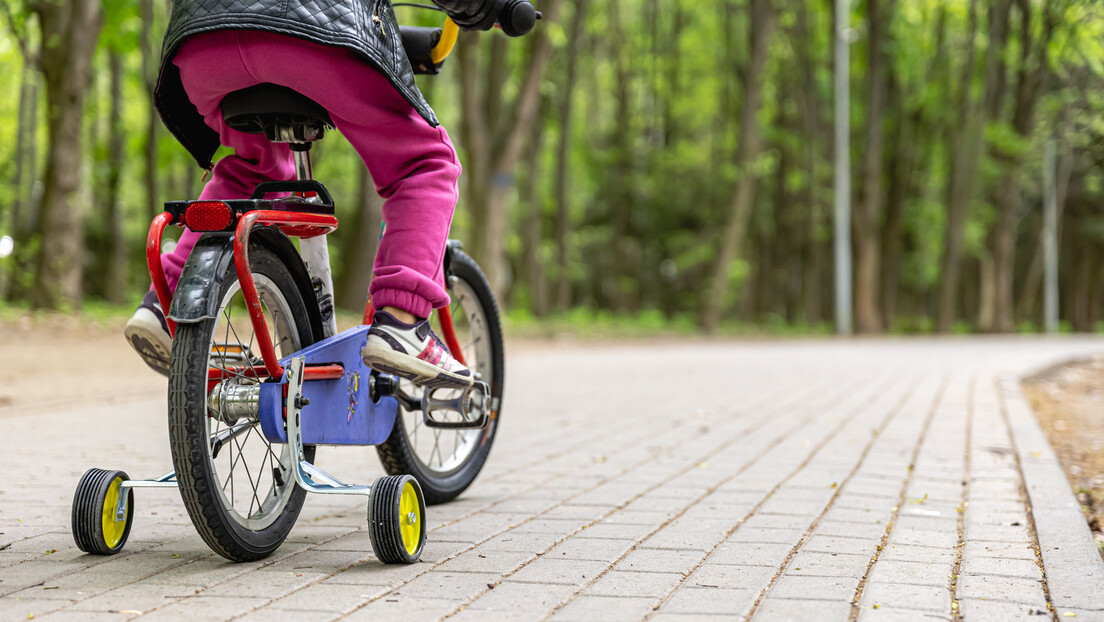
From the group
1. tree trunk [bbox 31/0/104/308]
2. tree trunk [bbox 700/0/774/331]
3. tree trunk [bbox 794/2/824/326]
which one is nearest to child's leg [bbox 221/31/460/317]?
tree trunk [bbox 31/0/104/308]

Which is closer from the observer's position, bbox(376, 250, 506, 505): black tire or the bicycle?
the bicycle

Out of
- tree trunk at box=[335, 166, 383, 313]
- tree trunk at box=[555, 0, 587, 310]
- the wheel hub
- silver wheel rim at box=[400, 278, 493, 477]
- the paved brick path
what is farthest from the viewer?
tree trunk at box=[555, 0, 587, 310]

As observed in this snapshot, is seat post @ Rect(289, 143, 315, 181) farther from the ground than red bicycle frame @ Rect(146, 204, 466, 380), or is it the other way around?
seat post @ Rect(289, 143, 315, 181)

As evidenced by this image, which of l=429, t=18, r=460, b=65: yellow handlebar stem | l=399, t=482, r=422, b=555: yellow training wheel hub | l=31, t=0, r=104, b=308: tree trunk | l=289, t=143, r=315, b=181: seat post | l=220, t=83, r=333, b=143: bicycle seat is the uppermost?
l=31, t=0, r=104, b=308: tree trunk

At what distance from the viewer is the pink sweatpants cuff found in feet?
11.1

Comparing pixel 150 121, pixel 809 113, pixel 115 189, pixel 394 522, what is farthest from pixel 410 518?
pixel 809 113

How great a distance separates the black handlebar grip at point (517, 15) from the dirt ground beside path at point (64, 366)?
17.2ft

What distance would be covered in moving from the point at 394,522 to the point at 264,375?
22.8 inches

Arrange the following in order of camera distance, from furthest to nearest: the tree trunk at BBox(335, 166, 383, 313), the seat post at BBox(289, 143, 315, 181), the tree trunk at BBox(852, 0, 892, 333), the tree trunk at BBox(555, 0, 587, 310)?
the tree trunk at BBox(852, 0, 892, 333), the tree trunk at BBox(555, 0, 587, 310), the tree trunk at BBox(335, 166, 383, 313), the seat post at BBox(289, 143, 315, 181)

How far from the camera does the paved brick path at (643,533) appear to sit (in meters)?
2.85

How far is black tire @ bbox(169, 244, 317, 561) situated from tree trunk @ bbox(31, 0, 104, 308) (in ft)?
45.8

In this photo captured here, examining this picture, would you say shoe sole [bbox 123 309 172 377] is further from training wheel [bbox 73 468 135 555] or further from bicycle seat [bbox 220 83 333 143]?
bicycle seat [bbox 220 83 333 143]

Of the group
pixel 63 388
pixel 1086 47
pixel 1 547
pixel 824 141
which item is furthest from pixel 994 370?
pixel 824 141

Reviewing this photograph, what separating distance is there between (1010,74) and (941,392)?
2120 cm
